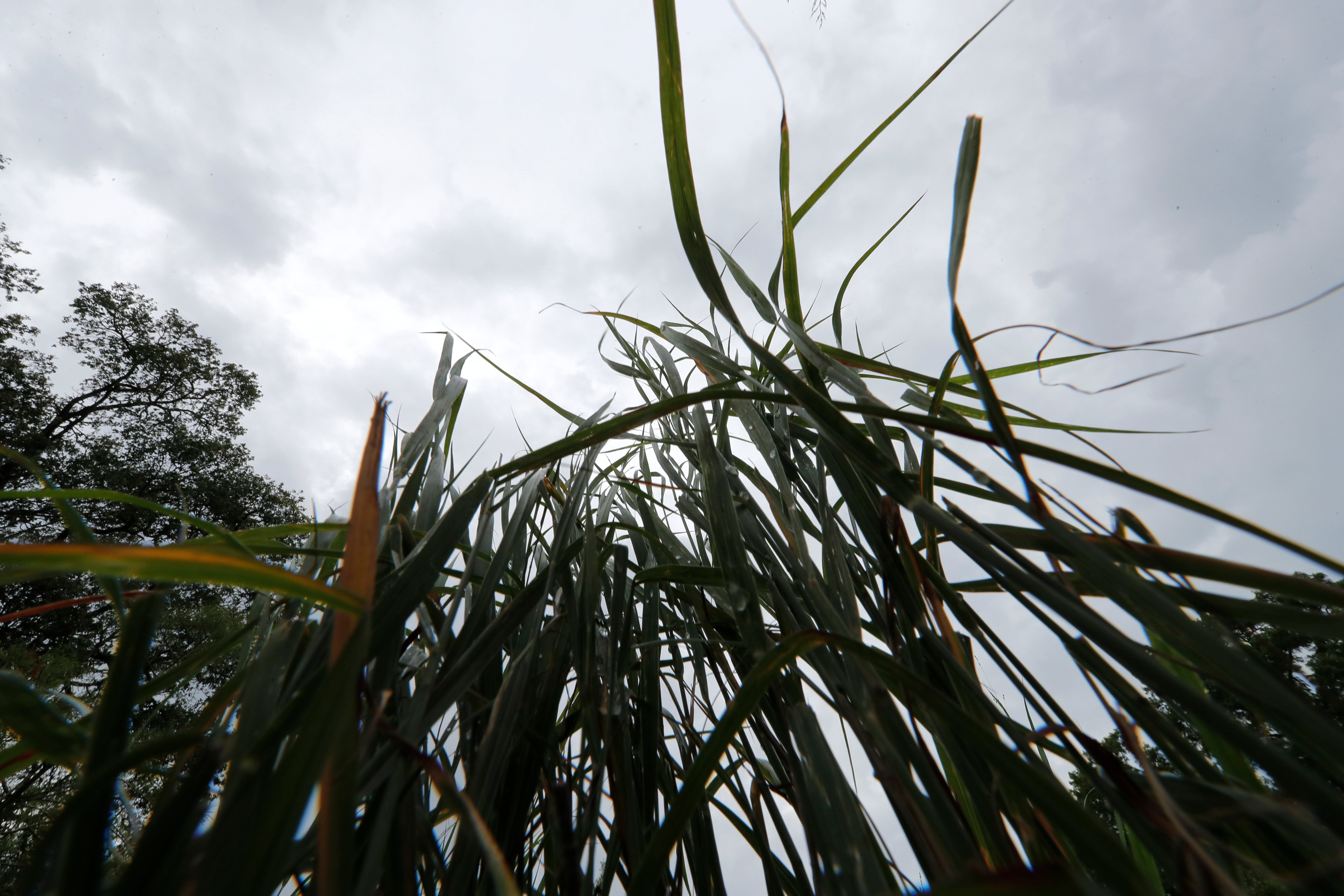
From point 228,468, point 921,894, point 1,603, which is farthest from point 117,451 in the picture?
point 921,894

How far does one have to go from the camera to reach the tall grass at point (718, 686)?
133 millimetres

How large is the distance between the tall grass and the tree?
3.59 m

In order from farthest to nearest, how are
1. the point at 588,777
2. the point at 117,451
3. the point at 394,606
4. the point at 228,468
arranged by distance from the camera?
the point at 228,468 < the point at 117,451 < the point at 588,777 < the point at 394,606

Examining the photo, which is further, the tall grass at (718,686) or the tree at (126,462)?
the tree at (126,462)

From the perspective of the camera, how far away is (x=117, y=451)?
445cm

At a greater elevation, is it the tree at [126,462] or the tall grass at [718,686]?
the tree at [126,462]

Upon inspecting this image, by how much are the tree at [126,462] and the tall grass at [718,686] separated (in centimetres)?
359

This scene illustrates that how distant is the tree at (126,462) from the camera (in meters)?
3.51

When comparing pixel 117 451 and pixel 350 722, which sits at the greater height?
pixel 117 451

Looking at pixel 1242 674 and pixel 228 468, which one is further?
pixel 228 468

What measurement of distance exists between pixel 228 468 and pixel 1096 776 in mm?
5970

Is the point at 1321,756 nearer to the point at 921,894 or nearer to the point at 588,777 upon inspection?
the point at 921,894

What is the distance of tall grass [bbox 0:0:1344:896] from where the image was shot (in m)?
0.13

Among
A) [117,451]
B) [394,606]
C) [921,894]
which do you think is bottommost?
[921,894]
